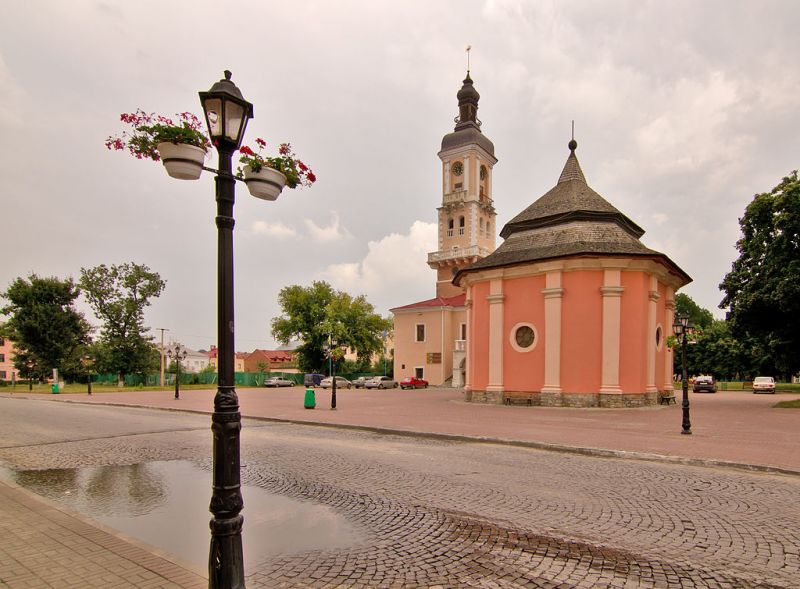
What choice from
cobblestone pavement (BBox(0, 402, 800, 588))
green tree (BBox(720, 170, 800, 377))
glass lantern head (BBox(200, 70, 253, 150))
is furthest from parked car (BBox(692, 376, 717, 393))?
glass lantern head (BBox(200, 70, 253, 150))

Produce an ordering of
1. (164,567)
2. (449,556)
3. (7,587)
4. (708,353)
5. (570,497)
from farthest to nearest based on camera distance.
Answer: (708,353), (570,497), (449,556), (164,567), (7,587)

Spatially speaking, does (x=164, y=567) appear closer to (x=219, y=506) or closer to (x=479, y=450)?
(x=219, y=506)

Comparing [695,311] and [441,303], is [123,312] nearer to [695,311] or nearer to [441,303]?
[441,303]

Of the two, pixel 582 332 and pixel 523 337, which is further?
pixel 523 337

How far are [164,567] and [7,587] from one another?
3.97 feet

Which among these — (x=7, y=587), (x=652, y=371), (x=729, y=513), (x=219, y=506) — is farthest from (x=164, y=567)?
(x=652, y=371)

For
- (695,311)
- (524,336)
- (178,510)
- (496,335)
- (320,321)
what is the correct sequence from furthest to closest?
(695,311) < (320,321) < (496,335) < (524,336) < (178,510)

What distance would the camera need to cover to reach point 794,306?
24.5 meters

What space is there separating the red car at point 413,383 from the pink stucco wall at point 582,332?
2526cm

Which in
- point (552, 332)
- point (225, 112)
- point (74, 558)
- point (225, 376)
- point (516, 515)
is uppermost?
point (225, 112)

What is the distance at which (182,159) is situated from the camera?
3842mm

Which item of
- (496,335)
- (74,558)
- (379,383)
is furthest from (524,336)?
(379,383)

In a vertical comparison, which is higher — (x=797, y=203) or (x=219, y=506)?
(x=797, y=203)

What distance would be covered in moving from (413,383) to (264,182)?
44.1 meters
